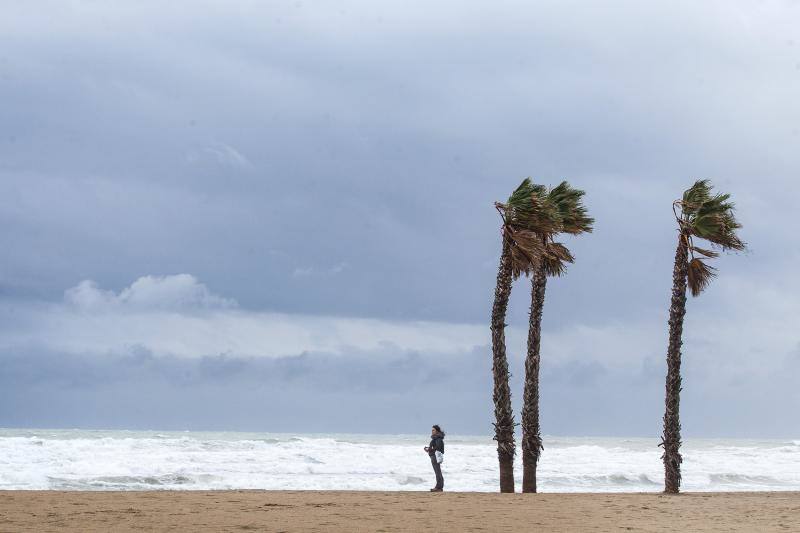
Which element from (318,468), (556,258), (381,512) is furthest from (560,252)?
(318,468)

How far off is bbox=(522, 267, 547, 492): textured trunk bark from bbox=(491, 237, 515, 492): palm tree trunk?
2.51 ft

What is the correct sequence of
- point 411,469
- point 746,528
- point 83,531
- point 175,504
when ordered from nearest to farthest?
point 83,531, point 746,528, point 175,504, point 411,469

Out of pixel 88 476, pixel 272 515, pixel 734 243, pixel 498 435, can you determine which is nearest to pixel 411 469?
pixel 88 476

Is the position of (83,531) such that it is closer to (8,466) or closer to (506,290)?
(506,290)

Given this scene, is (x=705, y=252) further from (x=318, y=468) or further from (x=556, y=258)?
(x=318, y=468)

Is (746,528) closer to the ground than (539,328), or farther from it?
closer to the ground

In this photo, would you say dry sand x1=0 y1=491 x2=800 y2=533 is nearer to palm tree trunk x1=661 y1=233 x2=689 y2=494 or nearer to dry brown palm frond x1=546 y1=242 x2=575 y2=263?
palm tree trunk x1=661 y1=233 x2=689 y2=494

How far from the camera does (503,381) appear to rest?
1126 inches

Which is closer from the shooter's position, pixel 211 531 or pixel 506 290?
pixel 211 531

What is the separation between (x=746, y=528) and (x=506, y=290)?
11.3 metres

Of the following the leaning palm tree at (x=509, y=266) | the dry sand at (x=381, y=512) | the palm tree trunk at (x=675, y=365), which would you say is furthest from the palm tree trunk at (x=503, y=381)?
the palm tree trunk at (x=675, y=365)

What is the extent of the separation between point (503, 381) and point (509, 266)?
3411mm

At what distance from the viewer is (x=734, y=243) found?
1106 inches

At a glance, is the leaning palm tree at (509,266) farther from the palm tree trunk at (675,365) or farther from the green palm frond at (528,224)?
the palm tree trunk at (675,365)
